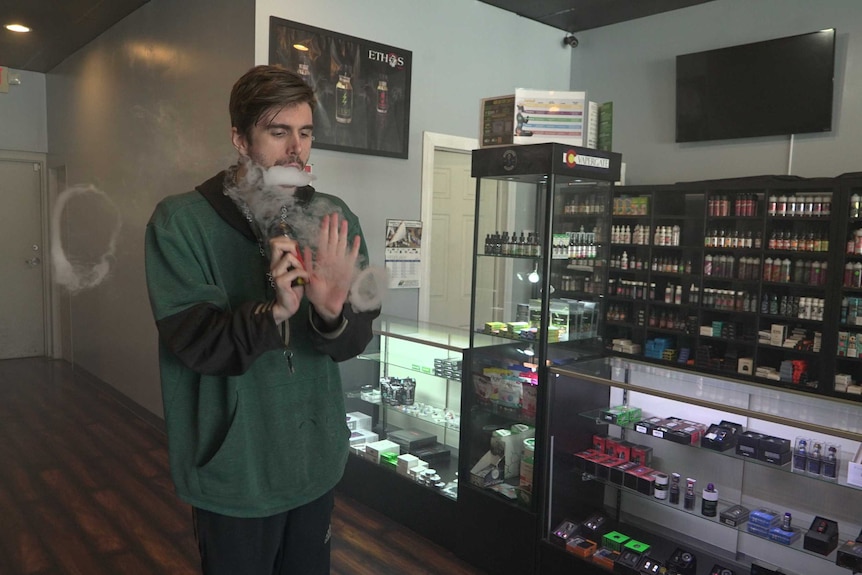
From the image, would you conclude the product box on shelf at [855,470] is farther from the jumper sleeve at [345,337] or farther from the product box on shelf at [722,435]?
the jumper sleeve at [345,337]

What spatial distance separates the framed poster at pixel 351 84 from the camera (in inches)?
154

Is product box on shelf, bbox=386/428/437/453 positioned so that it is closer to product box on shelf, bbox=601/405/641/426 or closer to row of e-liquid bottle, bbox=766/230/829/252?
product box on shelf, bbox=601/405/641/426

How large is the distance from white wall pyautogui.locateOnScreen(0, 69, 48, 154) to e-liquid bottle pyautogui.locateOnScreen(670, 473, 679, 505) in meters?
6.84

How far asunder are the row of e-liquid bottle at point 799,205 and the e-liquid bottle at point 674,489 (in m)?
2.92

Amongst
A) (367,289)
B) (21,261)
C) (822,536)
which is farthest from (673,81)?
(21,261)

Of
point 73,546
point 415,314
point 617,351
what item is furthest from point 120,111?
point 617,351

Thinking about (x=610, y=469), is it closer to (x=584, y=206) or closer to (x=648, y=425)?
(x=648, y=425)

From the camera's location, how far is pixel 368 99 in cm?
430

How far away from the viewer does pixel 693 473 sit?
2.36 metres

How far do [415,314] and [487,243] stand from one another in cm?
162

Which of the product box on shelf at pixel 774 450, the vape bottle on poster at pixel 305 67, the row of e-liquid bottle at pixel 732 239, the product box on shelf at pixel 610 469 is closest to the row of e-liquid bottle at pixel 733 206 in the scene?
the row of e-liquid bottle at pixel 732 239

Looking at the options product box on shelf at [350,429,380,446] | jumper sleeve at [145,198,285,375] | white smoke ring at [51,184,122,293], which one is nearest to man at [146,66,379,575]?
jumper sleeve at [145,198,285,375]

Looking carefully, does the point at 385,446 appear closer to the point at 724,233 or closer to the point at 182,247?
the point at 182,247

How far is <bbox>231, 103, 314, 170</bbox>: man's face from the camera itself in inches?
46.6
